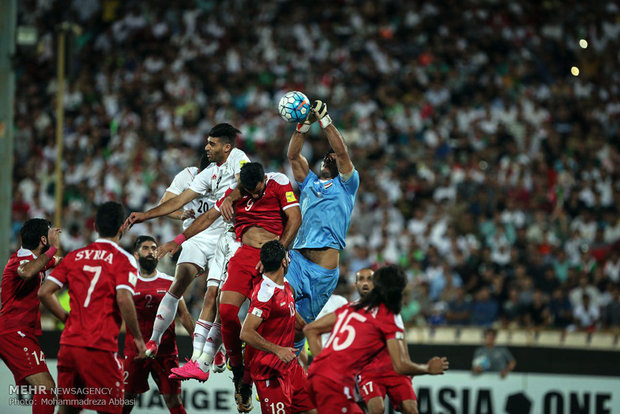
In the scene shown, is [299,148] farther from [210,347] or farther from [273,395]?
[273,395]

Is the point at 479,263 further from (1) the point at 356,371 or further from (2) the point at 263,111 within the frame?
(1) the point at 356,371

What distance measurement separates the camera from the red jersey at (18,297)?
31.9 feet

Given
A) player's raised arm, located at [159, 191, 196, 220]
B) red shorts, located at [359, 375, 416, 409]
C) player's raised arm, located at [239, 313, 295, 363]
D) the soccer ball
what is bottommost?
red shorts, located at [359, 375, 416, 409]


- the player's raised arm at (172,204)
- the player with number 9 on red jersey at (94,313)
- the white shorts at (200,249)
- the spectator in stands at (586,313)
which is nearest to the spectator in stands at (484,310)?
the spectator in stands at (586,313)

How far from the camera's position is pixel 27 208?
20094mm

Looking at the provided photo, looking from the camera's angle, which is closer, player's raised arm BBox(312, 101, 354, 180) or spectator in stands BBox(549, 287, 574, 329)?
player's raised arm BBox(312, 101, 354, 180)

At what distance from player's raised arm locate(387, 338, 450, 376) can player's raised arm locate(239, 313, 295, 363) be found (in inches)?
51.3

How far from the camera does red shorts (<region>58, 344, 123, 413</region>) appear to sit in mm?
8211

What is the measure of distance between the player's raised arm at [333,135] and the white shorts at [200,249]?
5.86ft

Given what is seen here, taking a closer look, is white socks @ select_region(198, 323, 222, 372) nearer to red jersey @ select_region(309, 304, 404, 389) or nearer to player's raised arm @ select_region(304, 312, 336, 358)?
player's raised arm @ select_region(304, 312, 336, 358)

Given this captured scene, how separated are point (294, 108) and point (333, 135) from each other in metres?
0.58

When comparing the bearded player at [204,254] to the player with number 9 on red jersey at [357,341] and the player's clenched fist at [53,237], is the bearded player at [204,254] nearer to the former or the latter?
the player's clenched fist at [53,237]

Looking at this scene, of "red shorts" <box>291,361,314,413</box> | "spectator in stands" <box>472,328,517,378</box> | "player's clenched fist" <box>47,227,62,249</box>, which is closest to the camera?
"player's clenched fist" <box>47,227,62,249</box>

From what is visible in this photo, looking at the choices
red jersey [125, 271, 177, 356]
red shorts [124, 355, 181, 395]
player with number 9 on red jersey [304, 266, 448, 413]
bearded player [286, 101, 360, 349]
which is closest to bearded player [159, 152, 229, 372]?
red jersey [125, 271, 177, 356]
